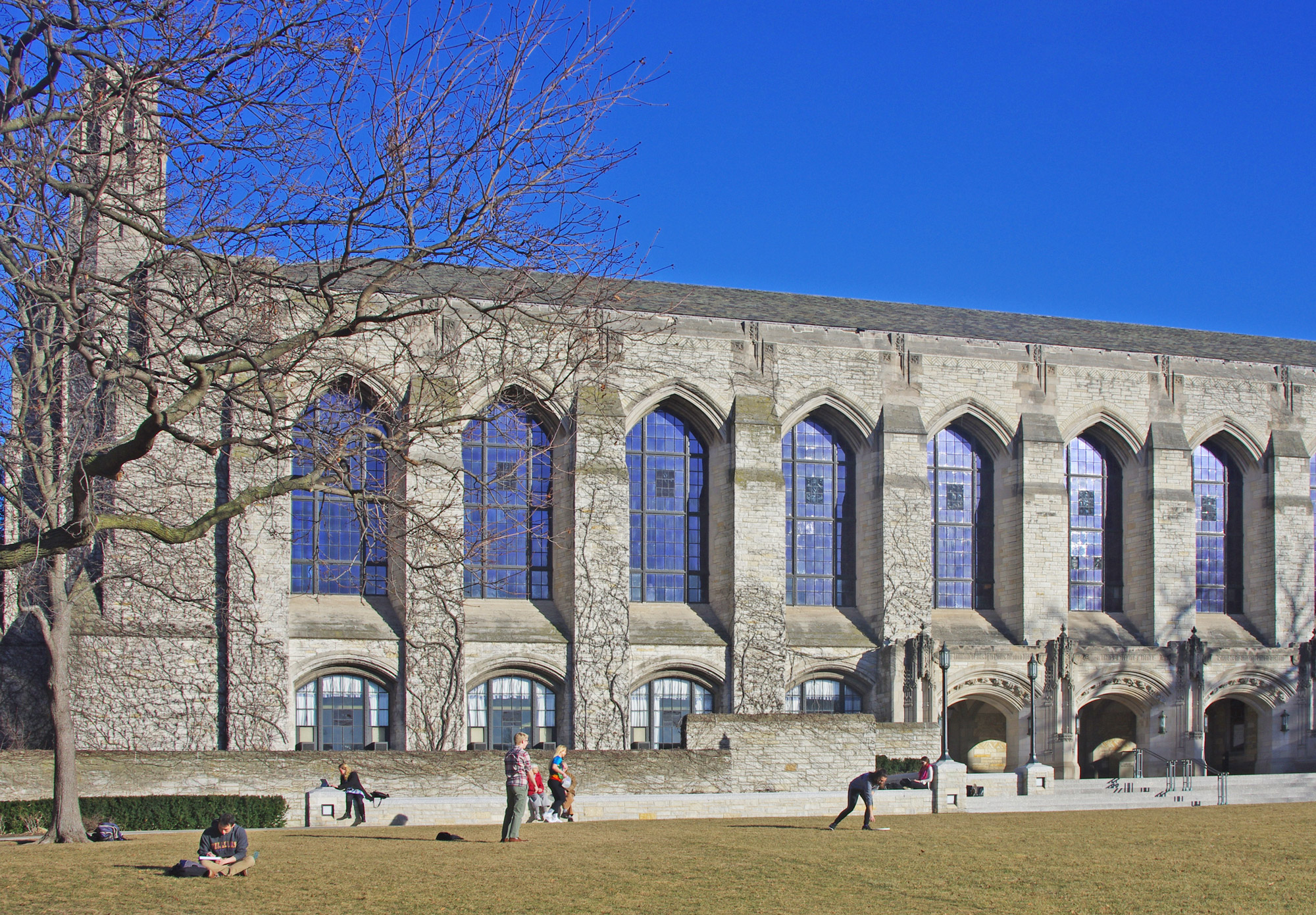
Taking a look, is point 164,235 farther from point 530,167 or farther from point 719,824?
point 719,824

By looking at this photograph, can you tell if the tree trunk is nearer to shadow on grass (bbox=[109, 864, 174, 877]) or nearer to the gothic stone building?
shadow on grass (bbox=[109, 864, 174, 877])

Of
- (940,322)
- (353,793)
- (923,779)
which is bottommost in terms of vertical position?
(923,779)

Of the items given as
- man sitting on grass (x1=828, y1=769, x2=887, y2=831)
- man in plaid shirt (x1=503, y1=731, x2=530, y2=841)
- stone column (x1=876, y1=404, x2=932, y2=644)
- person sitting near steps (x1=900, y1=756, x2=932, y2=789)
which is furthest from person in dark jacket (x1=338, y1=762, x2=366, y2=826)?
stone column (x1=876, y1=404, x2=932, y2=644)

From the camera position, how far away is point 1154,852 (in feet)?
57.3

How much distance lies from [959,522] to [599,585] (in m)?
10.1

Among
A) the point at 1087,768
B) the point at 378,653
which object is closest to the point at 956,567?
the point at 1087,768

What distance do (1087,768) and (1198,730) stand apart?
3.35 metres

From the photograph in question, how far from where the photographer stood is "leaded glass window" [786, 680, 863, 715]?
3362 centimetres

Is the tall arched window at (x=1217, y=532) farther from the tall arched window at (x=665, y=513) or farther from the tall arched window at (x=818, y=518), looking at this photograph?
the tall arched window at (x=665, y=513)

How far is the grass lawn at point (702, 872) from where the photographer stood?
1273cm

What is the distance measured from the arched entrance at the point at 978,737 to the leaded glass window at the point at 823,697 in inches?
132

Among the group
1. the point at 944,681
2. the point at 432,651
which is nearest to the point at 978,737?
the point at 944,681

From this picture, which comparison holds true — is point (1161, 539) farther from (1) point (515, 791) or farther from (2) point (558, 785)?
(1) point (515, 791)

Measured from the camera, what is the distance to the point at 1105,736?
36938 mm
